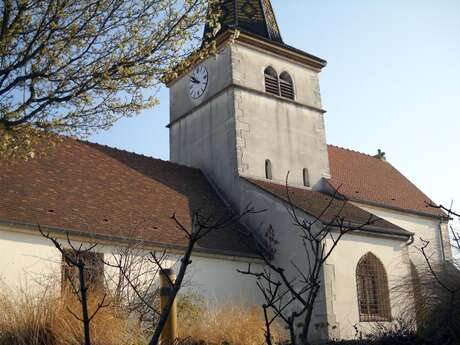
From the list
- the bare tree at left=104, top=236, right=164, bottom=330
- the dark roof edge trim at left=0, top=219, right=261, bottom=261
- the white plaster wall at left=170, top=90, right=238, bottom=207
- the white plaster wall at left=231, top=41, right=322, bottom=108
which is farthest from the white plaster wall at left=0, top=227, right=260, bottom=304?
the white plaster wall at left=231, top=41, right=322, bottom=108

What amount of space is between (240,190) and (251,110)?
2.90 meters

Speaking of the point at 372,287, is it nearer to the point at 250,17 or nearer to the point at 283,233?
the point at 283,233

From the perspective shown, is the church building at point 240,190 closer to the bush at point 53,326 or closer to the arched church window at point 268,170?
the arched church window at point 268,170

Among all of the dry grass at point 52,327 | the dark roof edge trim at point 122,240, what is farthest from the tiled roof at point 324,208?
the dry grass at point 52,327

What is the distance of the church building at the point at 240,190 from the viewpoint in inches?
508

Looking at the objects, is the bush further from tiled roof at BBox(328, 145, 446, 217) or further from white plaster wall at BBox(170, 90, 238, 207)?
tiled roof at BBox(328, 145, 446, 217)

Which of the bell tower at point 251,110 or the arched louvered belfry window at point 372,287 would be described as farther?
the bell tower at point 251,110

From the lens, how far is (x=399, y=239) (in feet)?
52.7

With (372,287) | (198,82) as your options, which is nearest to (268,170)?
(198,82)

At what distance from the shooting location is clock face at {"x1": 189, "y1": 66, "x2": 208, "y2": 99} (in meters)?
19.8

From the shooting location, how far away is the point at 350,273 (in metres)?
14.7

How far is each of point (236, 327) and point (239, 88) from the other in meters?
11.1

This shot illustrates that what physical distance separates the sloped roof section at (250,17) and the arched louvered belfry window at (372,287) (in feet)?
28.9

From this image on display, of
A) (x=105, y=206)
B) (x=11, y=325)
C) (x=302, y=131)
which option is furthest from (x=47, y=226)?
(x=302, y=131)
